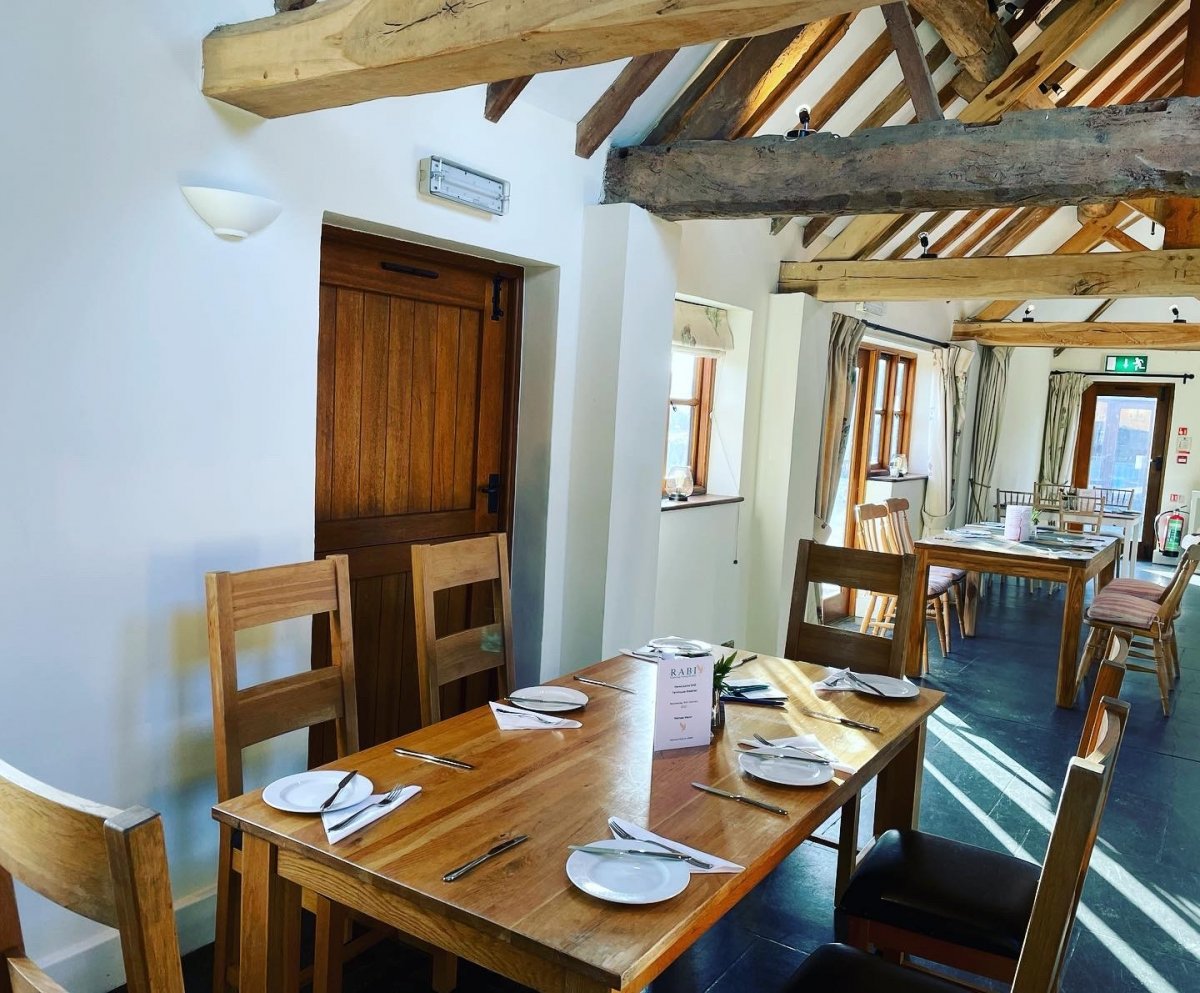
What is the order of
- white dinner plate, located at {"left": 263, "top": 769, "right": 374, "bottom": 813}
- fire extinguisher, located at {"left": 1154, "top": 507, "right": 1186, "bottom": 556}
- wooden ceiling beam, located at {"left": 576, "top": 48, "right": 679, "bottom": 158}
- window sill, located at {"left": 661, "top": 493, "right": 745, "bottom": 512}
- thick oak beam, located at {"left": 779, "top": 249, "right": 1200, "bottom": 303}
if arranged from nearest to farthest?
white dinner plate, located at {"left": 263, "top": 769, "right": 374, "bottom": 813} < wooden ceiling beam, located at {"left": 576, "top": 48, "right": 679, "bottom": 158} < window sill, located at {"left": 661, "top": 493, "right": 745, "bottom": 512} < thick oak beam, located at {"left": 779, "top": 249, "right": 1200, "bottom": 303} < fire extinguisher, located at {"left": 1154, "top": 507, "right": 1186, "bottom": 556}

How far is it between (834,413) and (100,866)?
18.2ft

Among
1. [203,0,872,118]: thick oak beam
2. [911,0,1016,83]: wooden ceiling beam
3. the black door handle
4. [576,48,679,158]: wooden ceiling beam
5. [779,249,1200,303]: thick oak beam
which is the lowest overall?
the black door handle

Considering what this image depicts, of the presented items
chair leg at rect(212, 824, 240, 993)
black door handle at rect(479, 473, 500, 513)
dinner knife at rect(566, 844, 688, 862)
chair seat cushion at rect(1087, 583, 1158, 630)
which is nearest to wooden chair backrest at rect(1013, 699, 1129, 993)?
dinner knife at rect(566, 844, 688, 862)

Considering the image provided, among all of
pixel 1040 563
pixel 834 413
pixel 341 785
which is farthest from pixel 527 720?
pixel 834 413

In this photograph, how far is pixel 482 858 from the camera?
151 centimetres

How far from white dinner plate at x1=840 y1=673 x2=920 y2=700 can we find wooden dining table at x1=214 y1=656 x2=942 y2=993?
126mm

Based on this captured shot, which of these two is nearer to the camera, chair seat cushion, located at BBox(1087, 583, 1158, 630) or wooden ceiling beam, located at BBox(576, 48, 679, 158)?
wooden ceiling beam, located at BBox(576, 48, 679, 158)

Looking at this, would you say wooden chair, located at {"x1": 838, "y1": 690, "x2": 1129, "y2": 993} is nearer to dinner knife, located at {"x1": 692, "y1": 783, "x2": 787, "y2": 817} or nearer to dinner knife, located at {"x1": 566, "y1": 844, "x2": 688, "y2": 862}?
dinner knife, located at {"x1": 692, "y1": 783, "x2": 787, "y2": 817}

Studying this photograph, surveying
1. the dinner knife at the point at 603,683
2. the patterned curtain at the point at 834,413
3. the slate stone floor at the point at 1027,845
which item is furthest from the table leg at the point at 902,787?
the patterned curtain at the point at 834,413

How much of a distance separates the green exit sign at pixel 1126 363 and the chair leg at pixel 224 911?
10969 mm

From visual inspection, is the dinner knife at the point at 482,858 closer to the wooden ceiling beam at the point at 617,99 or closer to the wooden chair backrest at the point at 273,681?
the wooden chair backrest at the point at 273,681

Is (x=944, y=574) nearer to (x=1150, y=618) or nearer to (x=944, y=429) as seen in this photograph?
(x=1150, y=618)

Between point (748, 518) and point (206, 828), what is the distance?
3.53m

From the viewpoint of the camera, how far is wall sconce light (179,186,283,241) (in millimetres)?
2283
